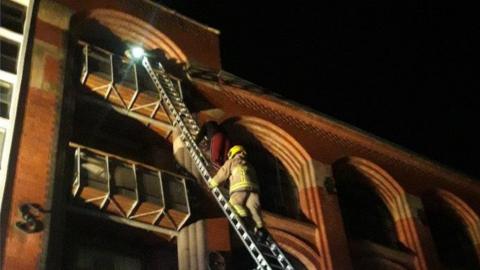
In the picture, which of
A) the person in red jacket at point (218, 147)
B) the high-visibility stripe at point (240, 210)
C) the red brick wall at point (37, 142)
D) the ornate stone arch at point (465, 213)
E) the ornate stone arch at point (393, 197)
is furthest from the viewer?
the ornate stone arch at point (465, 213)

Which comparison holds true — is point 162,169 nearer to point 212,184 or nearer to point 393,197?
point 212,184

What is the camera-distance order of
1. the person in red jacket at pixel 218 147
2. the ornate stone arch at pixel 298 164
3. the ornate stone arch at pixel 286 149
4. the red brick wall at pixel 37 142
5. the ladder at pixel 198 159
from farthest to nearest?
1. the ornate stone arch at pixel 286 149
2. the ornate stone arch at pixel 298 164
3. the person in red jacket at pixel 218 147
4. the red brick wall at pixel 37 142
5. the ladder at pixel 198 159

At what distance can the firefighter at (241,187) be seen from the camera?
10133 millimetres

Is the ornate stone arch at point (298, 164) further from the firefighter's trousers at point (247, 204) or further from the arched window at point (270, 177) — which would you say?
the firefighter's trousers at point (247, 204)

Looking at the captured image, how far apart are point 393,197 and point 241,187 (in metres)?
10.3

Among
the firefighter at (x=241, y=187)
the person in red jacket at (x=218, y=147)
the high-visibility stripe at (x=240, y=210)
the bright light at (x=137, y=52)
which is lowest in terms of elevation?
the high-visibility stripe at (x=240, y=210)

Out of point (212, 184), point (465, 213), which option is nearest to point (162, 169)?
point (212, 184)

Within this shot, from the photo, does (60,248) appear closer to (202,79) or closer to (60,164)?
(60,164)

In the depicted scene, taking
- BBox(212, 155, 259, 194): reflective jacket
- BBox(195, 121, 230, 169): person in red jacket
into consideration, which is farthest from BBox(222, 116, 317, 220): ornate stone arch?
BBox(212, 155, 259, 194): reflective jacket

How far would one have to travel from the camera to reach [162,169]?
13523 mm

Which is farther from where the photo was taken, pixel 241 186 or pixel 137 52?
pixel 137 52

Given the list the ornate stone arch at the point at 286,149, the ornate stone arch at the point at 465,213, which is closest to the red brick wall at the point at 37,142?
the ornate stone arch at the point at 286,149

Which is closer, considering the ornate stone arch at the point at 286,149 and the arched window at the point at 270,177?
the arched window at the point at 270,177

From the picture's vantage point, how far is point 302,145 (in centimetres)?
1767
